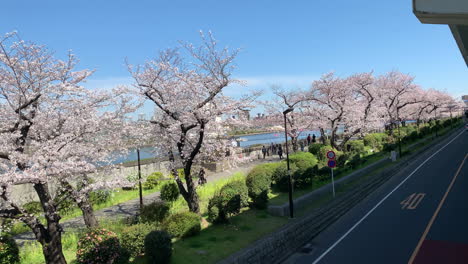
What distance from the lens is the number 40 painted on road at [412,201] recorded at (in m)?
15.9

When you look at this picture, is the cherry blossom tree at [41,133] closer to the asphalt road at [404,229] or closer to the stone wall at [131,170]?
the stone wall at [131,170]

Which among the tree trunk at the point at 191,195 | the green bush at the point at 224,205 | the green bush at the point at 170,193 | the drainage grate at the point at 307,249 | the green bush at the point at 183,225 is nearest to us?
the drainage grate at the point at 307,249

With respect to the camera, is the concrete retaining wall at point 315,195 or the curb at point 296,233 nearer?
the curb at point 296,233

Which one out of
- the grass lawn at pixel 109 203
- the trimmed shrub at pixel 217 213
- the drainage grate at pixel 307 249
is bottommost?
the drainage grate at pixel 307 249

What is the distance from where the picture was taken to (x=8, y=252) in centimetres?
1053

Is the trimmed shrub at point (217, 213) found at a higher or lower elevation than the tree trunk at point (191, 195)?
lower

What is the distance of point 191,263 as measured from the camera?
10086 mm

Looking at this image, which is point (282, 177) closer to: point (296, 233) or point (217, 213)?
point (296, 233)

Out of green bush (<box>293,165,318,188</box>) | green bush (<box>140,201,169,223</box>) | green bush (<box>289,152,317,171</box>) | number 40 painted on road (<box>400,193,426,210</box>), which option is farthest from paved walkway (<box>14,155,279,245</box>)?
number 40 painted on road (<box>400,193,426,210</box>)

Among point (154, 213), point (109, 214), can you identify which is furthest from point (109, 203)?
point (154, 213)

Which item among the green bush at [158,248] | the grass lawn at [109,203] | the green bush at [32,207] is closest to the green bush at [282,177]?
the grass lawn at [109,203]

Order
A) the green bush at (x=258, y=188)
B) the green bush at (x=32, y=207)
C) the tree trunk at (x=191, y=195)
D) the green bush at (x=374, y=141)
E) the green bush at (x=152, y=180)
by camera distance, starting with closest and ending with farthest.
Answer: the tree trunk at (x=191, y=195) < the green bush at (x=32, y=207) < the green bush at (x=258, y=188) < the green bush at (x=152, y=180) < the green bush at (x=374, y=141)

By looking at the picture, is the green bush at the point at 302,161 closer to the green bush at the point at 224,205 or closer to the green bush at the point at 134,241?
the green bush at the point at 224,205

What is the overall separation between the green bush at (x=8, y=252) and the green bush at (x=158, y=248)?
5404 millimetres
